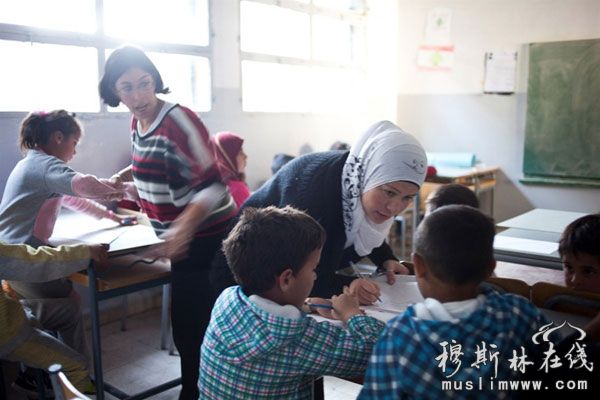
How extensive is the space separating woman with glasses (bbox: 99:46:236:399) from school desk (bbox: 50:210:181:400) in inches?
15.5

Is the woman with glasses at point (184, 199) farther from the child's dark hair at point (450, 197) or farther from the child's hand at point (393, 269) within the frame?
the child's dark hair at point (450, 197)

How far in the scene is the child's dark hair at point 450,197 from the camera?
2160 mm

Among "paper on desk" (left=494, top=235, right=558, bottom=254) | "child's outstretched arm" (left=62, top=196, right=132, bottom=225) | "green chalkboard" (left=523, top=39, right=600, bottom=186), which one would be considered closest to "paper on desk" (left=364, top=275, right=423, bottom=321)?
"paper on desk" (left=494, top=235, right=558, bottom=254)

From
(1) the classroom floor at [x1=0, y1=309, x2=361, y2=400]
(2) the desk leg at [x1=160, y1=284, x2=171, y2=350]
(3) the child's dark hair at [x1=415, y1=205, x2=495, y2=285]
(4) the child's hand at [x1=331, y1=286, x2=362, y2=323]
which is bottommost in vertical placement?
(1) the classroom floor at [x1=0, y1=309, x2=361, y2=400]

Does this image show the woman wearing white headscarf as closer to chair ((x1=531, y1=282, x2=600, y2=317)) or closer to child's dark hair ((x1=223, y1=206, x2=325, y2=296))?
child's dark hair ((x1=223, y1=206, x2=325, y2=296))

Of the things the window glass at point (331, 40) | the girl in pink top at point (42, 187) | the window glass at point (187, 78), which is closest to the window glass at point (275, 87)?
the window glass at point (331, 40)

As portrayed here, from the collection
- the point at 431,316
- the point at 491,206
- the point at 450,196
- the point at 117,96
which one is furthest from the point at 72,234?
the point at 491,206

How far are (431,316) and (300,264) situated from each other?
0.34 meters

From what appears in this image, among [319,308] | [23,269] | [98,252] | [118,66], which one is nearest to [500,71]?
[118,66]

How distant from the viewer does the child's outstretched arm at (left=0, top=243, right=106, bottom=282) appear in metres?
1.91

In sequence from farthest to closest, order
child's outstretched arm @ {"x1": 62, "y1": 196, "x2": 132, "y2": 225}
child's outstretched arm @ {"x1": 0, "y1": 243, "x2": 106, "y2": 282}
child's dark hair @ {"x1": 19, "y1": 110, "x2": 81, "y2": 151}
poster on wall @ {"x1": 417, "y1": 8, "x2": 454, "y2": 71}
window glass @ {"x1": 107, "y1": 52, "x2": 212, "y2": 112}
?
poster on wall @ {"x1": 417, "y1": 8, "x2": 454, "y2": 71} < window glass @ {"x1": 107, "y1": 52, "x2": 212, "y2": 112} < child's outstretched arm @ {"x1": 62, "y1": 196, "x2": 132, "y2": 225} < child's dark hair @ {"x1": 19, "y1": 110, "x2": 81, "y2": 151} < child's outstretched arm @ {"x1": 0, "y1": 243, "x2": 106, "y2": 282}

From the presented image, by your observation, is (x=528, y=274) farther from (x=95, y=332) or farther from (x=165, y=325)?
(x=95, y=332)

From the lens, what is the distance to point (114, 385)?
265 centimetres

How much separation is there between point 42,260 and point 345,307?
3.84 ft
